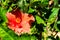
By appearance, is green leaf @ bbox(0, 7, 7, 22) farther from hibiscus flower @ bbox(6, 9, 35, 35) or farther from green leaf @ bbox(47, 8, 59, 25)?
green leaf @ bbox(47, 8, 59, 25)

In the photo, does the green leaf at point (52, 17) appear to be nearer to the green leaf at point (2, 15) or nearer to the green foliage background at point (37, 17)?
the green foliage background at point (37, 17)

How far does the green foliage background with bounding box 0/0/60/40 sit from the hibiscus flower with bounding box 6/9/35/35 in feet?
0.09

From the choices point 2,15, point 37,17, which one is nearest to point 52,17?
point 37,17

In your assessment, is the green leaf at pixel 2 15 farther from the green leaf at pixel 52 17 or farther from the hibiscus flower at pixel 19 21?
the green leaf at pixel 52 17

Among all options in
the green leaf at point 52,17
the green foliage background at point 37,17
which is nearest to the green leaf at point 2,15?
the green foliage background at point 37,17

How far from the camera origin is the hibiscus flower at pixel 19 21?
1.16 metres

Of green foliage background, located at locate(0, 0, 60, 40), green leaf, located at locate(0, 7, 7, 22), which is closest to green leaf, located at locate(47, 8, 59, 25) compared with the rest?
green foliage background, located at locate(0, 0, 60, 40)

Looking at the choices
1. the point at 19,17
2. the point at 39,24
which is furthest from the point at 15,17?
the point at 39,24

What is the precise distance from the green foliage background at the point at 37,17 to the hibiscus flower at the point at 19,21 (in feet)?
0.09

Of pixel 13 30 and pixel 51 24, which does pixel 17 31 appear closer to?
pixel 13 30

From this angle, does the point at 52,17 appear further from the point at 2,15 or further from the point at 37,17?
the point at 2,15

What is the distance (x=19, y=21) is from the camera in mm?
1213

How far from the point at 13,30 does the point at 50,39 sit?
27 cm

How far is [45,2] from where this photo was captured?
1.19 m
